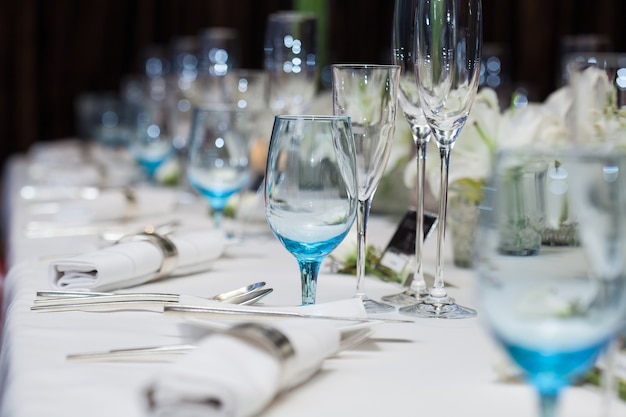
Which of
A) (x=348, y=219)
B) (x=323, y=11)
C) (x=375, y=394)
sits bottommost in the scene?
(x=375, y=394)

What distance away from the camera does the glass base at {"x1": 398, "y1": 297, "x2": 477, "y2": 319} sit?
111 cm

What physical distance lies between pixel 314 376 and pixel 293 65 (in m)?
1.01

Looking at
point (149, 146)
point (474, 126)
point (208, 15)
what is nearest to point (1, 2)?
point (208, 15)

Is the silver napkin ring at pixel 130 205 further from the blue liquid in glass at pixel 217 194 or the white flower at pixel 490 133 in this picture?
the white flower at pixel 490 133

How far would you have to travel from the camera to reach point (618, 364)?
2.82 feet

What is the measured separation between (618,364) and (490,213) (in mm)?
318

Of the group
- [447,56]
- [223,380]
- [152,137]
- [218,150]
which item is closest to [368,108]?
[447,56]

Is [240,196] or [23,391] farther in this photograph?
[240,196]

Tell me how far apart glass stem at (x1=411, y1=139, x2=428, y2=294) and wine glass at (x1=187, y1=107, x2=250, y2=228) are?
0.50m

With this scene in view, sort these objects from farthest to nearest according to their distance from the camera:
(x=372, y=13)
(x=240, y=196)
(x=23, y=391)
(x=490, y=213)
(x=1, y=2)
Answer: (x=372, y=13)
(x=1, y=2)
(x=240, y=196)
(x=23, y=391)
(x=490, y=213)

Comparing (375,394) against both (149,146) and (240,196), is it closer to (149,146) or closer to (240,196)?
(240,196)

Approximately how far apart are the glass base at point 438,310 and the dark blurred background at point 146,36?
3549mm

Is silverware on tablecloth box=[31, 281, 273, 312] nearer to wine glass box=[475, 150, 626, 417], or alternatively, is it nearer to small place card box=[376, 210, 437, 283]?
small place card box=[376, 210, 437, 283]

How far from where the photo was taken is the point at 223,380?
69cm
